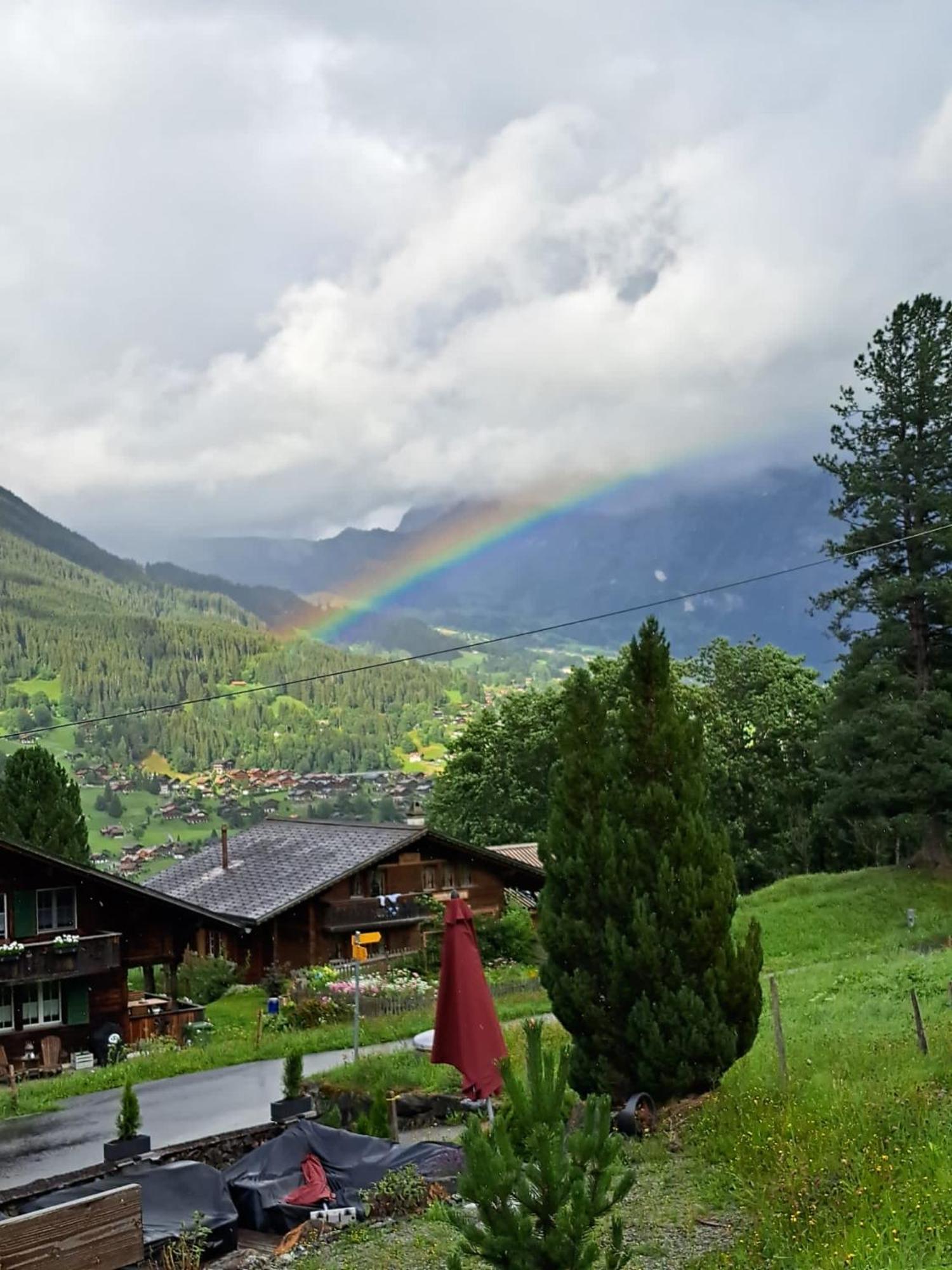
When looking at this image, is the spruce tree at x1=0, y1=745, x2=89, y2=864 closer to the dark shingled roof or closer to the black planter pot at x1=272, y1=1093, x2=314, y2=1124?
the dark shingled roof

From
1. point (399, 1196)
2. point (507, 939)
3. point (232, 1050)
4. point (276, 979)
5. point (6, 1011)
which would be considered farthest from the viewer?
point (507, 939)

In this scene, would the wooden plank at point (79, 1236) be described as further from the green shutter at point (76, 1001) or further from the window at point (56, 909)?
the window at point (56, 909)

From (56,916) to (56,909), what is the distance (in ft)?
0.56

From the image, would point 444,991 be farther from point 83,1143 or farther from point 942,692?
point 942,692

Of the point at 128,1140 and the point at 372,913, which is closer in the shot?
the point at 128,1140

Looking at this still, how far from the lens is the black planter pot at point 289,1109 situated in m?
15.7

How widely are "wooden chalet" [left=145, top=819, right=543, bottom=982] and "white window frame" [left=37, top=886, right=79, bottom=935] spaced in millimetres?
6401

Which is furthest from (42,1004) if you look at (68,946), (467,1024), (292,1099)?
(467,1024)

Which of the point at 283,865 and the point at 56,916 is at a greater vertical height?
the point at 283,865

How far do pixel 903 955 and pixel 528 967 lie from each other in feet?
43.4

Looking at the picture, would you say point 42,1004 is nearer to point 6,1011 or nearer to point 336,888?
point 6,1011

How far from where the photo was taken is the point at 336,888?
41.5 metres

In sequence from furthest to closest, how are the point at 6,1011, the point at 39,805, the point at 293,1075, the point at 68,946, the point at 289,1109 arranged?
the point at 39,805 → the point at 6,1011 → the point at 68,946 → the point at 293,1075 → the point at 289,1109

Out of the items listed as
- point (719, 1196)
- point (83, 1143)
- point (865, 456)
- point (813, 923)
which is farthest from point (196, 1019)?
point (865, 456)
